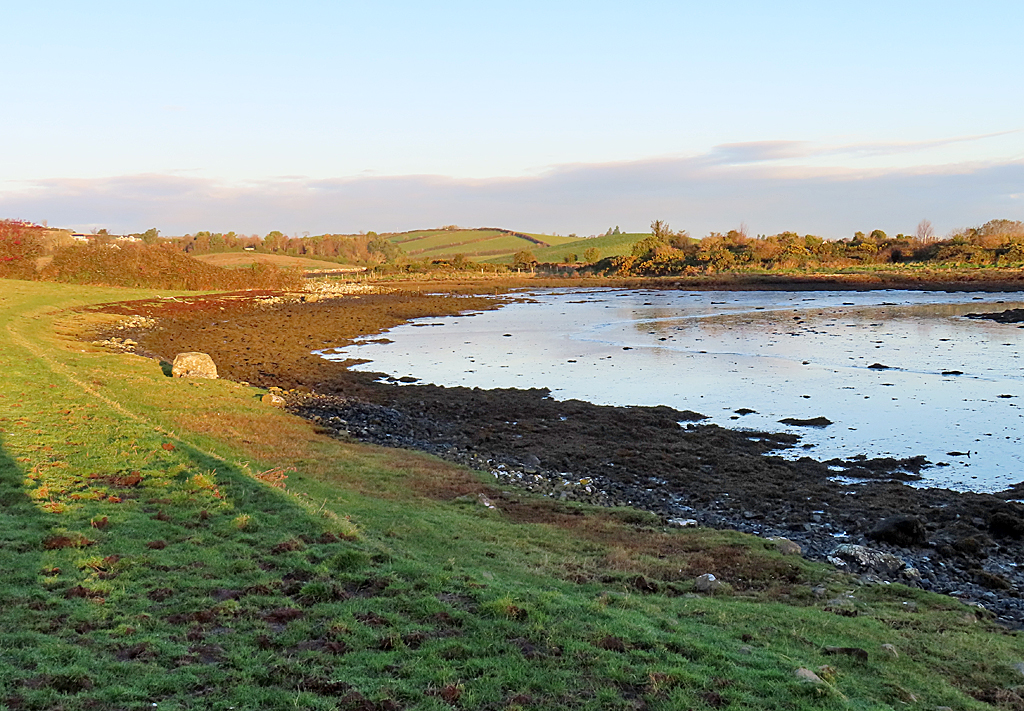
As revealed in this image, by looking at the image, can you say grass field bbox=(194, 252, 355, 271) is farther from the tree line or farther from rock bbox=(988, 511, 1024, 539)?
rock bbox=(988, 511, 1024, 539)

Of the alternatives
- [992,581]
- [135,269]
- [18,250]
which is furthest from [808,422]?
[18,250]

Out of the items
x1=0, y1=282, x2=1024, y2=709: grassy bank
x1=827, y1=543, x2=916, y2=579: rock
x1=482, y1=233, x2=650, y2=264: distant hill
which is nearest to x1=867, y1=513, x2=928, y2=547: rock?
x1=827, y1=543, x2=916, y2=579: rock

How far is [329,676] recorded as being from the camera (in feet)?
20.1

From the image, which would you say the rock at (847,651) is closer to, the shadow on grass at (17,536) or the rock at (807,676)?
the rock at (807,676)

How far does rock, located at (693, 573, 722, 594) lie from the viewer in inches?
379

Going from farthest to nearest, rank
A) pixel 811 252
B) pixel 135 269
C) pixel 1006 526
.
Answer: pixel 811 252 → pixel 135 269 → pixel 1006 526

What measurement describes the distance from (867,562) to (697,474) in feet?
18.9

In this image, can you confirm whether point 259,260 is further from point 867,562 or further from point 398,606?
point 398,606

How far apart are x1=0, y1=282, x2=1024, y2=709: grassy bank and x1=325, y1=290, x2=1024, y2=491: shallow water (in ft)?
28.0

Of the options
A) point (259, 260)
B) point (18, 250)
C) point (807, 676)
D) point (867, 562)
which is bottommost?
point (867, 562)

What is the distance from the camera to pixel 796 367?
31.6 metres

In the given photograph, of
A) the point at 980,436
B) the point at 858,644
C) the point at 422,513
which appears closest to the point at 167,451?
the point at 422,513

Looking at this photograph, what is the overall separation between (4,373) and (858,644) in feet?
73.8

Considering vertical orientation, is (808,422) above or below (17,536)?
below
